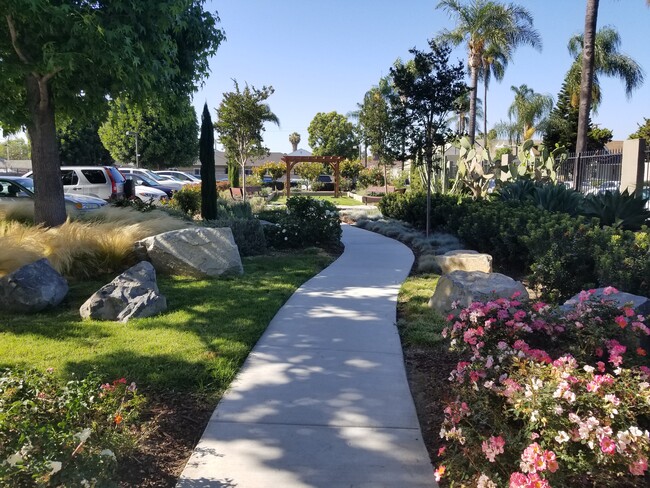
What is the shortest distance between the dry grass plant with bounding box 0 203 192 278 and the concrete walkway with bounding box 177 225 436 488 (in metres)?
3.28

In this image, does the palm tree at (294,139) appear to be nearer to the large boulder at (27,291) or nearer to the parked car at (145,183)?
the parked car at (145,183)

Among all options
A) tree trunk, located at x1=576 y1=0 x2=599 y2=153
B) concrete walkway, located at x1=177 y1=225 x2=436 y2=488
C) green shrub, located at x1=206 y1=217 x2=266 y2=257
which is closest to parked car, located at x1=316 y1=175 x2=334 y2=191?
tree trunk, located at x1=576 y1=0 x2=599 y2=153

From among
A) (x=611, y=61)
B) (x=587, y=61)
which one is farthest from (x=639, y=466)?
(x=611, y=61)

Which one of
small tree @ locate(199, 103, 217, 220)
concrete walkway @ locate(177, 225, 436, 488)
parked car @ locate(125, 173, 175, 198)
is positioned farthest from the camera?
parked car @ locate(125, 173, 175, 198)

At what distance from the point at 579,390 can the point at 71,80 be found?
28.1 ft

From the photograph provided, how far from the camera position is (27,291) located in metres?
5.90

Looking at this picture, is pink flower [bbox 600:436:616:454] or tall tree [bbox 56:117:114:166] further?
tall tree [bbox 56:117:114:166]

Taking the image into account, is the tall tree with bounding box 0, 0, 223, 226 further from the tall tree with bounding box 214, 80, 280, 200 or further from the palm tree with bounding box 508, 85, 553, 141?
the palm tree with bounding box 508, 85, 553, 141

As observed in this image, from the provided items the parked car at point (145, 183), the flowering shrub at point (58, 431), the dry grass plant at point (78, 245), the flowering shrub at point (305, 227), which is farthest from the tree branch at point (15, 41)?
the parked car at point (145, 183)

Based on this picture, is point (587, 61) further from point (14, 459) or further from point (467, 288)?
point (14, 459)

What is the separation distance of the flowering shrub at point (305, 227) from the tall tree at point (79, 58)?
324cm

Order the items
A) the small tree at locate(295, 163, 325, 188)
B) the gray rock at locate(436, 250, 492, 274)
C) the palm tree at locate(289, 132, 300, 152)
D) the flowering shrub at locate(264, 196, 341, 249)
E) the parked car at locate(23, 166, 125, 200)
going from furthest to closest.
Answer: the palm tree at locate(289, 132, 300, 152) < the small tree at locate(295, 163, 325, 188) < the parked car at locate(23, 166, 125, 200) < the flowering shrub at locate(264, 196, 341, 249) < the gray rock at locate(436, 250, 492, 274)

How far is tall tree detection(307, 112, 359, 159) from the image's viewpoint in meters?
64.7

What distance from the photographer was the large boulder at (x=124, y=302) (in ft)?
18.7
